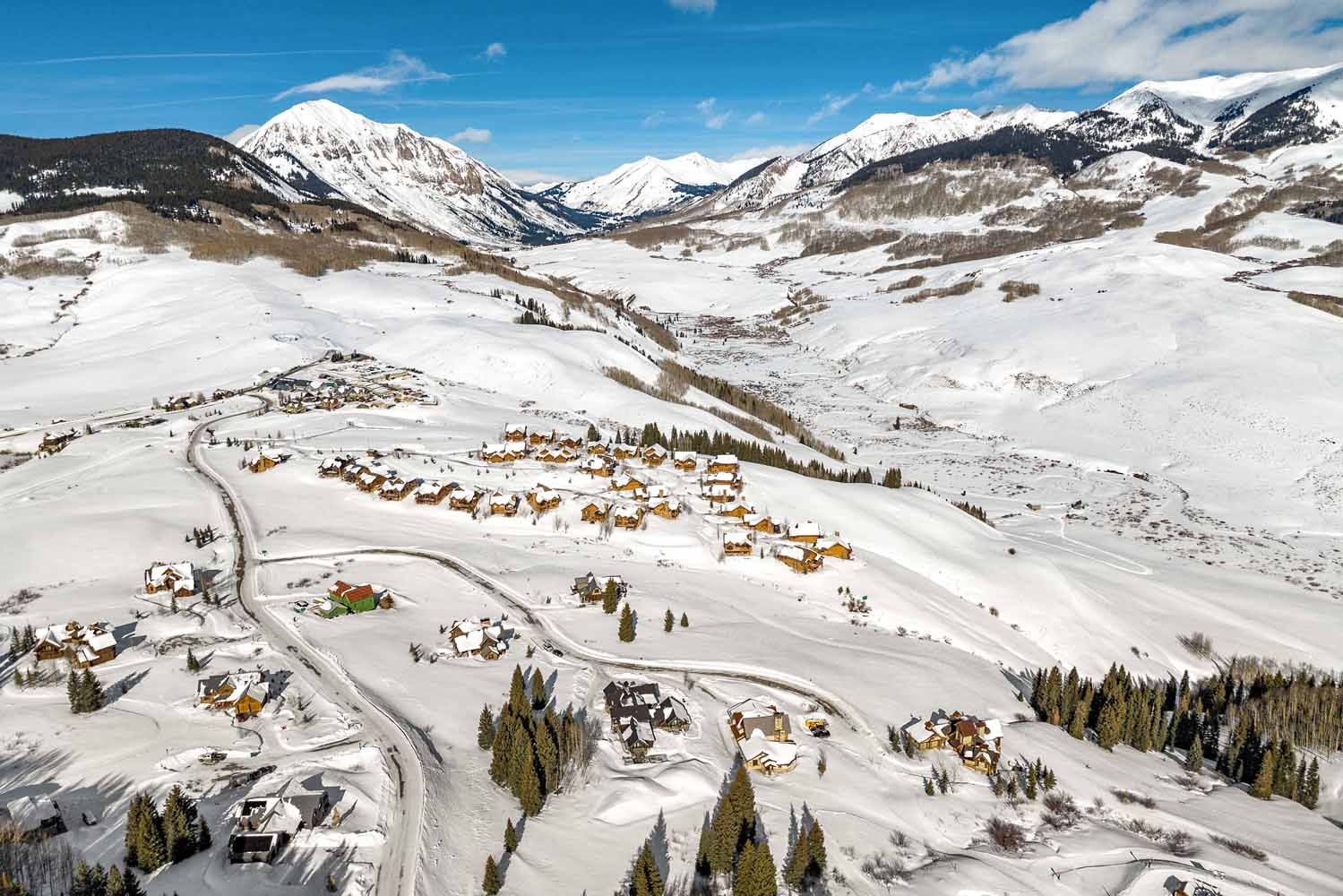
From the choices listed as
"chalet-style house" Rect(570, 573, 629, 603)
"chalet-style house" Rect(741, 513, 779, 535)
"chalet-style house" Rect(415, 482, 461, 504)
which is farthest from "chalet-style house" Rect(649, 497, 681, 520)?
"chalet-style house" Rect(415, 482, 461, 504)

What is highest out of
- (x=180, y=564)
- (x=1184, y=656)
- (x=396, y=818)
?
(x=180, y=564)

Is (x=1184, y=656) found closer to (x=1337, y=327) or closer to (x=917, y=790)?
(x=917, y=790)

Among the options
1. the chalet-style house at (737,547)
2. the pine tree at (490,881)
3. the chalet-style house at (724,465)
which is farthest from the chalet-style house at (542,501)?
the pine tree at (490,881)

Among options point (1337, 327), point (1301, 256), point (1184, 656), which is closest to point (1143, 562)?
point (1184, 656)

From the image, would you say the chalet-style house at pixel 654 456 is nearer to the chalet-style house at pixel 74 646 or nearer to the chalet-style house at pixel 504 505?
the chalet-style house at pixel 504 505

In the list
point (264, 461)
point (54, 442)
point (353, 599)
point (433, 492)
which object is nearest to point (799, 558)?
point (353, 599)

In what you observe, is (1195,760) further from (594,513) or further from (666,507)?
(594,513)
